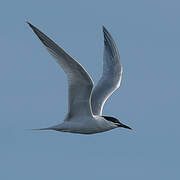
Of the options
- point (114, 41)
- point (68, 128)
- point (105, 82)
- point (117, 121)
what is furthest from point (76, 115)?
point (114, 41)

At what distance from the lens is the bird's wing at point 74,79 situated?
55.0 ft

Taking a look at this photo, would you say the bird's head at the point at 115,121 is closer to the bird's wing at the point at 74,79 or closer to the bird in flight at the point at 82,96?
the bird in flight at the point at 82,96

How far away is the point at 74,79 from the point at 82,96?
0.64 meters

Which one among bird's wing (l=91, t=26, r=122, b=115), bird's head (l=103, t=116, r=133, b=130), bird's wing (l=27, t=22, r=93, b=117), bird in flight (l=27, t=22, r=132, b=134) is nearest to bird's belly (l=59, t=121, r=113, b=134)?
bird in flight (l=27, t=22, r=132, b=134)

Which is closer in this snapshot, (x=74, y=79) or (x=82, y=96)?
(x=74, y=79)

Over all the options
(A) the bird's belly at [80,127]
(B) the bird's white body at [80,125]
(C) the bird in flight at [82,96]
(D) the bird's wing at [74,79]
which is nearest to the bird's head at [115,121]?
(C) the bird in flight at [82,96]

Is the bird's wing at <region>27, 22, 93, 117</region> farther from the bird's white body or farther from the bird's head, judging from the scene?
the bird's head

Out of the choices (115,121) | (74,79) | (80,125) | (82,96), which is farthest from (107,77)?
(74,79)

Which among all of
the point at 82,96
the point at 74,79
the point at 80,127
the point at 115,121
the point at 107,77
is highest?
the point at 107,77

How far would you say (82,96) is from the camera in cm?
1786

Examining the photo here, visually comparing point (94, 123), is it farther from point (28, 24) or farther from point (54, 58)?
point (28, 24)

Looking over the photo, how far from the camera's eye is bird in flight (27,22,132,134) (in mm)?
16922

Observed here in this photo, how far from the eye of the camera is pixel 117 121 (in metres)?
19.7

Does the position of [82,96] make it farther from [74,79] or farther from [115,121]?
[115,121]
